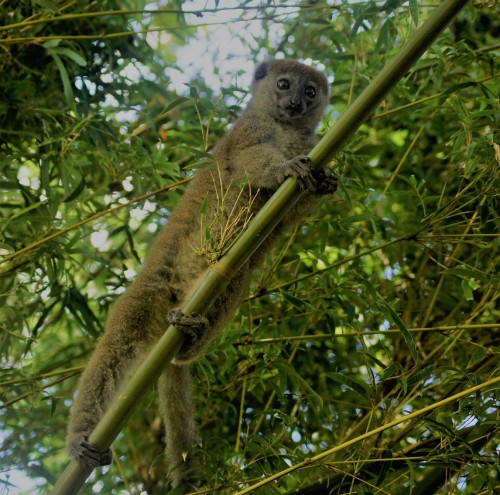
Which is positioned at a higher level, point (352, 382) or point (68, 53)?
point (68, 53)

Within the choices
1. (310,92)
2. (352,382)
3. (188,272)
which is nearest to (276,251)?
(188,272)

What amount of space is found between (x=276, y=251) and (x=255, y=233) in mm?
1867

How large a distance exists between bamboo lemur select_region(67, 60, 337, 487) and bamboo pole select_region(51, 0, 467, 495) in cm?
36

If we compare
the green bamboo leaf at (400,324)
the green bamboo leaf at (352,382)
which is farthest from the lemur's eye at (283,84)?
the green bamboo leaf at (352,382)

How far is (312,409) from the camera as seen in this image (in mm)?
4457

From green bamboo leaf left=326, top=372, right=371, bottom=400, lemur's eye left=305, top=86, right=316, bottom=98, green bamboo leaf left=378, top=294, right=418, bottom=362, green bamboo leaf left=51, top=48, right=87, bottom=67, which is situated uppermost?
green bamboo leaf left=51, top=48, right=87, bottom=67

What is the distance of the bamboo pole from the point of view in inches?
107

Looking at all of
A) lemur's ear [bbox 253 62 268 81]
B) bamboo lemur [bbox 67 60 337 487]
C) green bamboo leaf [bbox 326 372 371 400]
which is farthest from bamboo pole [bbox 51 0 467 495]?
lemur's ear [bbox 253 62 268 81]

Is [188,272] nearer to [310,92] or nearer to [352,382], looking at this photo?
[352,382]

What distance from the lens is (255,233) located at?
2.82 metres

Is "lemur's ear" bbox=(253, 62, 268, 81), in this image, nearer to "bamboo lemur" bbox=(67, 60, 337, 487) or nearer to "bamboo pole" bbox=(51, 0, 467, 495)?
"bamboo lemur" bbox=(67, 60, 337, 487)

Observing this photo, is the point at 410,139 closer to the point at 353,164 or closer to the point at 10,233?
the point at 353,164

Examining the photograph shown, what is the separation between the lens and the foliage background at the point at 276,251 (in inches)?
146

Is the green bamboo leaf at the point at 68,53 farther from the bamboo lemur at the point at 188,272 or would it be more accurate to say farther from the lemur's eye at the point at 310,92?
the lemur's eye at the point at 310,92
